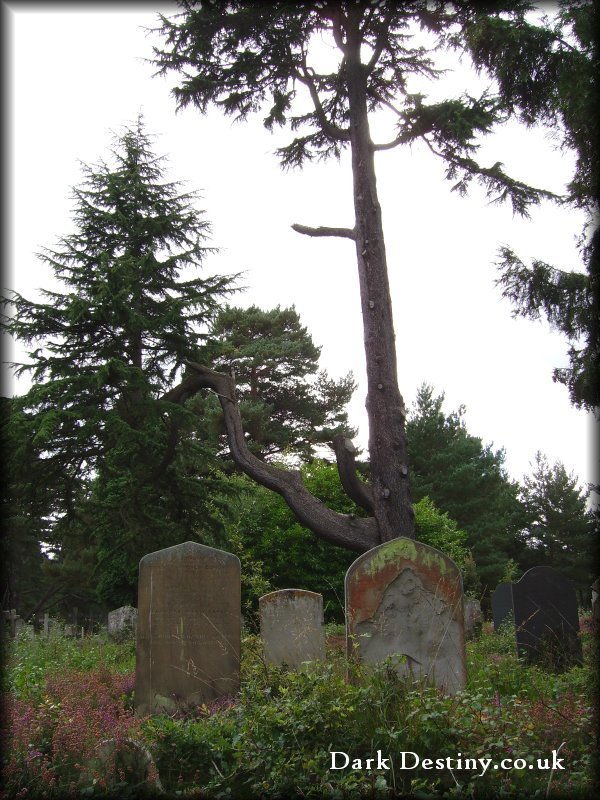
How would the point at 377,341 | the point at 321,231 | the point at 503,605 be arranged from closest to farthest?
1. the point at 377,341
2. the point at 321,231
3. the point at 503,605

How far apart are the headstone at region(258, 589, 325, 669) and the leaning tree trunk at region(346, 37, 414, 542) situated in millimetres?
1908

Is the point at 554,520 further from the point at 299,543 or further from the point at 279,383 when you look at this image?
the point at 299,543

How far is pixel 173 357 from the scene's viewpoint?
16.6 meters

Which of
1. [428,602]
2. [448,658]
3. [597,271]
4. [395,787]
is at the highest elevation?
[597,271]

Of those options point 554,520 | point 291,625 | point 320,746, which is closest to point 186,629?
point 291,625

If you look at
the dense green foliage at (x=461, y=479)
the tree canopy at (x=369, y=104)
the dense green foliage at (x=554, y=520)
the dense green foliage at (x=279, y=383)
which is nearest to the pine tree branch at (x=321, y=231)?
the tree canopy at (x=369, y=104)

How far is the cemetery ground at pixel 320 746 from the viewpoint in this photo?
424cm

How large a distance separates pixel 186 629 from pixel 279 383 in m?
23.7

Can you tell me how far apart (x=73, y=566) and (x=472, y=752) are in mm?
31180

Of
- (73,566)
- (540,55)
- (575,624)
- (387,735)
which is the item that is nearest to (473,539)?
(73,566)

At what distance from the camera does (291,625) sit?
8.53 m

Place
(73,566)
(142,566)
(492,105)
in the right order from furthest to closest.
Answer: (73,566) → (492,105) → (142,566)

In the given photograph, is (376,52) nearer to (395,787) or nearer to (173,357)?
(173,357)

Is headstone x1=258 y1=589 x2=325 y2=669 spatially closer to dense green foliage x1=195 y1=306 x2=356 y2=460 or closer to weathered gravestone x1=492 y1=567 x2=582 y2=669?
weathered gravestone x1=492 y1=567 x2=582 y2=669
